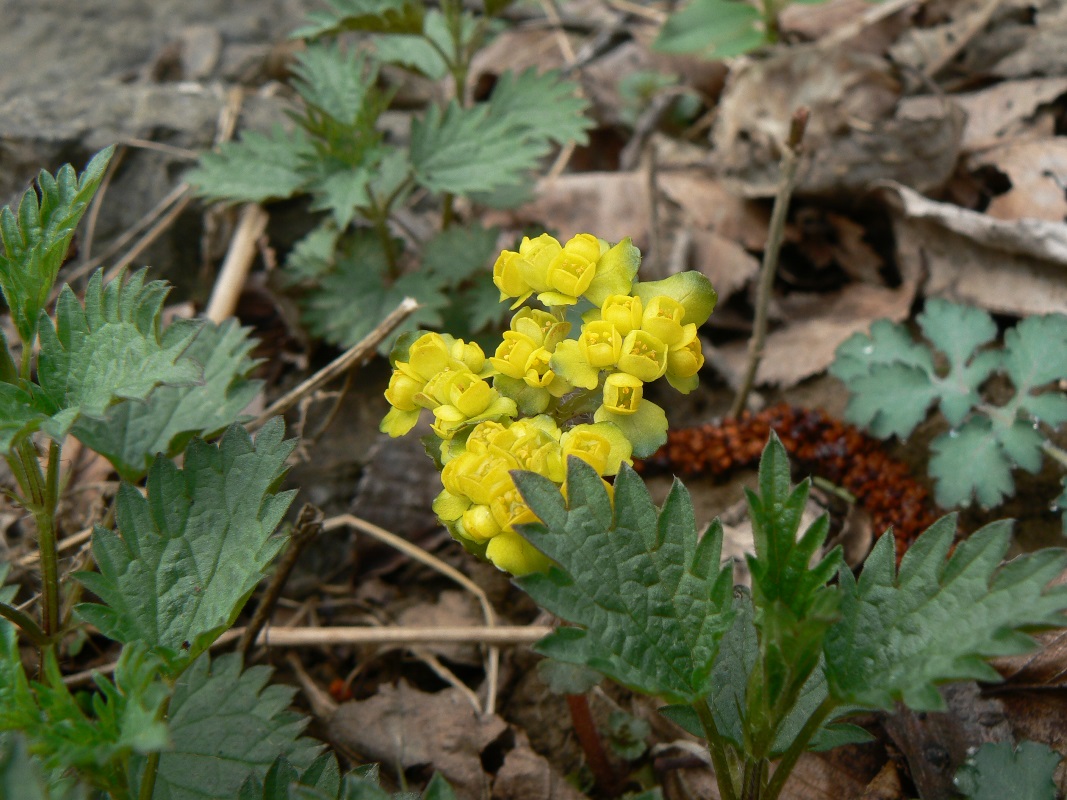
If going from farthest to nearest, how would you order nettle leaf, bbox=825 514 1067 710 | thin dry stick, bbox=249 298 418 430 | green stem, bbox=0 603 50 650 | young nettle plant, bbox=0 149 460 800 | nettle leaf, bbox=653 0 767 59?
nettle leaf, bbox=653 0 767 59
thin dry stick, bbox=249 298 418 430
green stem, bbox=0 603 50 650
young nettle plant, bbox=0 149 460 800
nettle leaf, bbox=825 514 1067 710

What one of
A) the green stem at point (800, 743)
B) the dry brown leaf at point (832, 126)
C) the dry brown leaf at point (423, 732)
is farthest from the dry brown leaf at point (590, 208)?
the green stem at point (800, 743)

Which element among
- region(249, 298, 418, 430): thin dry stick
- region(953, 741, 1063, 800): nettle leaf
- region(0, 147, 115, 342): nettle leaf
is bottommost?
region(953, 741, 1063, 800): nettle leaf

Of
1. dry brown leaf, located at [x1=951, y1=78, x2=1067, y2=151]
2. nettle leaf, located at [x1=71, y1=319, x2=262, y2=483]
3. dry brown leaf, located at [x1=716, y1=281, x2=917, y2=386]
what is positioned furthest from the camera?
dry brown leaf, located at [x1=951, y1=78, x2=1067, y2=151]

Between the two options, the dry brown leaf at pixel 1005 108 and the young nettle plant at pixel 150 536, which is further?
the dry brown leaf at pixel 1005 108

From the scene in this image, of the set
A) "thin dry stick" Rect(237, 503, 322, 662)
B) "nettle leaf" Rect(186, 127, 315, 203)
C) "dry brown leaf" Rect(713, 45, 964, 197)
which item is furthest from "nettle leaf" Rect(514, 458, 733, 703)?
"dry brown leaf" Rect(713, 45, 964, 197)

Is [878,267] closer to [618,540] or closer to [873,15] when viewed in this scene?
[873,15]

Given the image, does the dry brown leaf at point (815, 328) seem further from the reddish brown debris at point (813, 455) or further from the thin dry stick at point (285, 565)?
the thin dry stick at point (285, 565)

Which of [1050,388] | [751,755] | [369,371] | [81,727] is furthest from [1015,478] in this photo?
[81,727]

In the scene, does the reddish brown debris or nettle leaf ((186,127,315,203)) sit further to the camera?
nettle leaf ((186,127,315,203))

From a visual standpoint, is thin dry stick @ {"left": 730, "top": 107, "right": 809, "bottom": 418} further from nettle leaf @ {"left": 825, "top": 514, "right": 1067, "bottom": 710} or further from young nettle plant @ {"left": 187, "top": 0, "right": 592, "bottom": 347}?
nettle leaf @ {"left": 825, "top": 514, "right": 1067, "bottom": 710}
